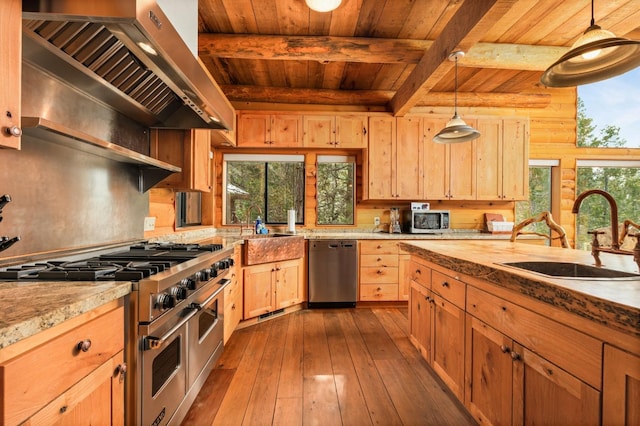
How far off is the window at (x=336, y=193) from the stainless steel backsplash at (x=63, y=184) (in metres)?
2.52

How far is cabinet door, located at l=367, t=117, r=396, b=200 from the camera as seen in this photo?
13.1 feet

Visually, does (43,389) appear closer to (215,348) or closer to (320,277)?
(215,348)

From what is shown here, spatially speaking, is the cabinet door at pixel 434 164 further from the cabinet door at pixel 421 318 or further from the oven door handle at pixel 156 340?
the oven door handle at pixel 156 340

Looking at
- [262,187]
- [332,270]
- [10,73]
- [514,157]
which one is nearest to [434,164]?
[514,157]

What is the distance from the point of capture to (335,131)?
3.98 meters

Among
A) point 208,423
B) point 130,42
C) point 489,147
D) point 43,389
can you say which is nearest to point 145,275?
point 43,389

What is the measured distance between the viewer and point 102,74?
1609 millimetres

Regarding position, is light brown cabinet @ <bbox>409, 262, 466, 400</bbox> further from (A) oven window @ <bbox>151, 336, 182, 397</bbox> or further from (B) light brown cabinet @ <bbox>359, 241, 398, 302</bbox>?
(A) oven window @ <bbox>151, 336, 182, 397</bbox>

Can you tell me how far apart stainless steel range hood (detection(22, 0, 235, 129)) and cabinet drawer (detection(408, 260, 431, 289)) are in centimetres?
173

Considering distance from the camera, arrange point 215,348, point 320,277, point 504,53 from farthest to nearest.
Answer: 1. point 320,277
2. point 504,53
3. point 215,348

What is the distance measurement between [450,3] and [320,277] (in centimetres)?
294

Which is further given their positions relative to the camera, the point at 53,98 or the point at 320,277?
the point at 320,277

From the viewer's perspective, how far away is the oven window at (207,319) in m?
1.81

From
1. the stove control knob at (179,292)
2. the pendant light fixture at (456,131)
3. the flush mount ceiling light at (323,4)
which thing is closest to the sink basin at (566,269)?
the pendant light fixture at (456,131)
